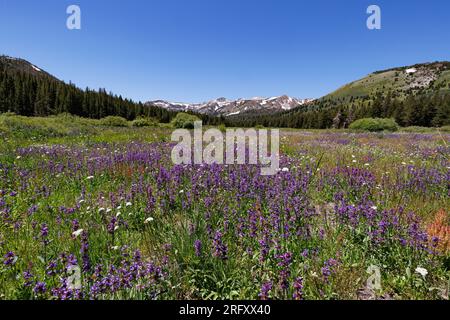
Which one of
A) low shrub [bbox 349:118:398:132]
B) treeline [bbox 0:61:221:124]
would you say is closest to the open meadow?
low shrub [bbox 349:118:398:132]

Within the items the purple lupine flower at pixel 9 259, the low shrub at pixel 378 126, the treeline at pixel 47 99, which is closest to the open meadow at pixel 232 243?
the purple lupine flower at pixel 9 259

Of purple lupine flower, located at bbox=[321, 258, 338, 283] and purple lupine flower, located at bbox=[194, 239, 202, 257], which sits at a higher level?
purple lupine flower, located at bbox=[194, 239, 202, 257]

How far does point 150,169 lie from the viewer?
7078 mm

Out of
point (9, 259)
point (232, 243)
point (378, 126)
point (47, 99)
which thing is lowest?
point (232, 243)

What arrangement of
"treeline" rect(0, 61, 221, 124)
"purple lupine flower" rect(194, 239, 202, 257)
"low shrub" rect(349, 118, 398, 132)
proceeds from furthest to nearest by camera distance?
"treeline" rect(0, 61, 221, 124) < "low shrub" rect(349, 118, 398, 132) < "purple lupine flower" rect(194, 239, 202, 257)

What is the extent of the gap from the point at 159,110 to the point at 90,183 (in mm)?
118219

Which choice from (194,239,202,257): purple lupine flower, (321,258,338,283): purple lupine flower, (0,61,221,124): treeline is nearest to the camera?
(321,258,338,283): purple lupine flower

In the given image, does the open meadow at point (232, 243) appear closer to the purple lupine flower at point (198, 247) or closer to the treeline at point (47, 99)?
the purple lupine flower at point (198, 247)

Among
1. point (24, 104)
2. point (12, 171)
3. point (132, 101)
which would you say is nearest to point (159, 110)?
point (132, 101)

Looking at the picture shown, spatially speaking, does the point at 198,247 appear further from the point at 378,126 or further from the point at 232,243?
the point at 378,126

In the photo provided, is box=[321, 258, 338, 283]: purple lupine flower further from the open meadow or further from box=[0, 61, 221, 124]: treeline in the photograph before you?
box=[0, 61, 221, 124]: treeline

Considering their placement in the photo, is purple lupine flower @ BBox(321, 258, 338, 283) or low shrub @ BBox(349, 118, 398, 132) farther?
low shrub @ BBox(349, 118, 398, 132)

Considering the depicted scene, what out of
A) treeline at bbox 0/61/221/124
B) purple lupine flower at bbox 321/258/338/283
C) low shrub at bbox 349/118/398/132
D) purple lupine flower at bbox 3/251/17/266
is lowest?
purple lupine flower at bbox 321/258/338/283

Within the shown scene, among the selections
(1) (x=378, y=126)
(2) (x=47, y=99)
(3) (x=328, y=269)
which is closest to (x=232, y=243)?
(3) (x=328, y=269)
